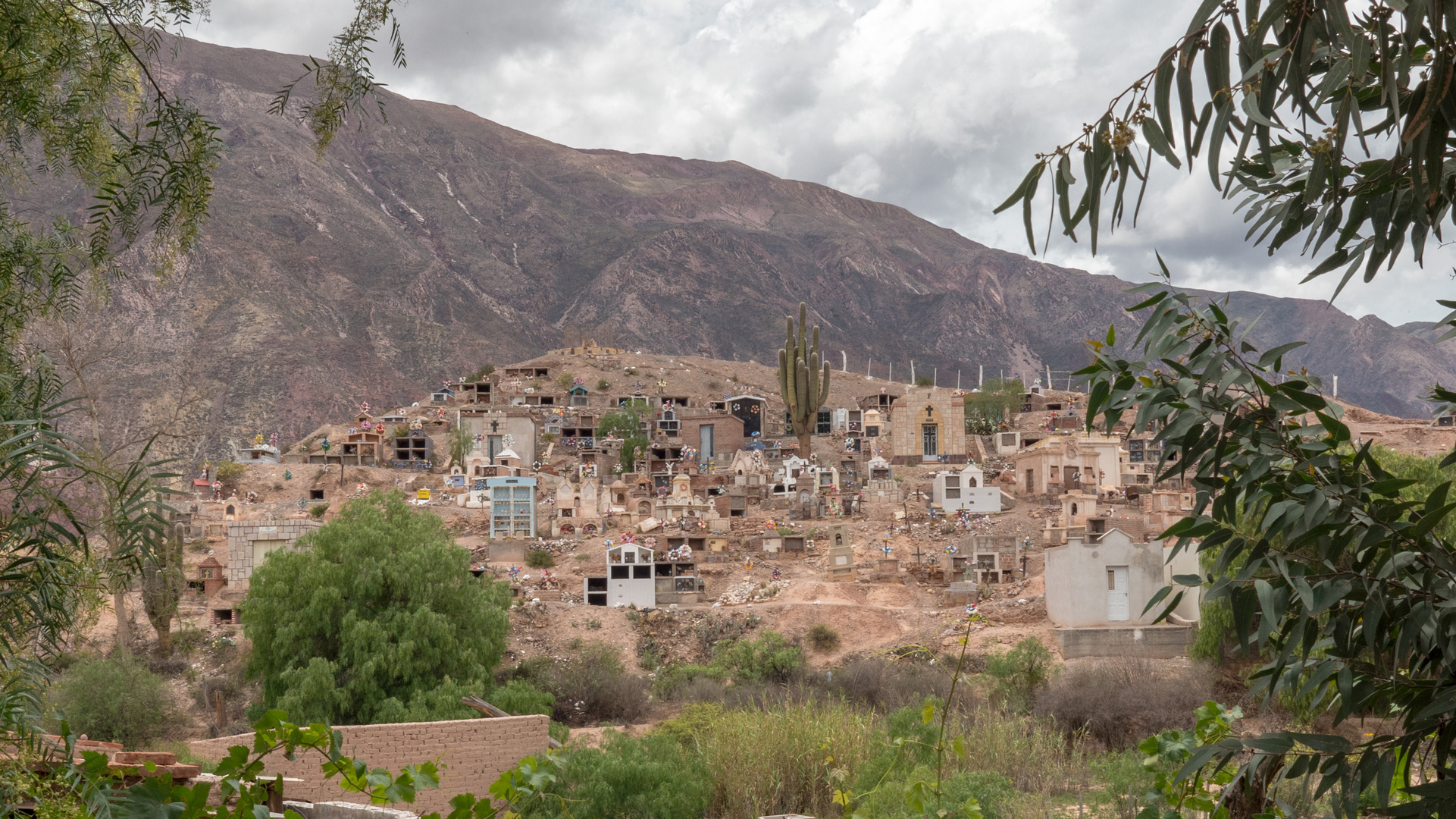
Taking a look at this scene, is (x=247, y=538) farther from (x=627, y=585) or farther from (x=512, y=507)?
(x=627, y=585)

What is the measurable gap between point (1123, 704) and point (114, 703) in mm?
19211

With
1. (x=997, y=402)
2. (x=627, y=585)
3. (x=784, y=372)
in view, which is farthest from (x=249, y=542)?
(x=997, y=402)

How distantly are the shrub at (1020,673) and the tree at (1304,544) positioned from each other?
734 inches

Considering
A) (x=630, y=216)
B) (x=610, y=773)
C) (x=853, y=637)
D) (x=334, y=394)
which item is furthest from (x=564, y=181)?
(x=610, y=773)

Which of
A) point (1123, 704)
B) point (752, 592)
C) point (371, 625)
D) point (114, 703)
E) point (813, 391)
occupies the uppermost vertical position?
point (813, 391)

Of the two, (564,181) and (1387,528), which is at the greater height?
(564,181)

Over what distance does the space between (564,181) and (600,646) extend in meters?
133

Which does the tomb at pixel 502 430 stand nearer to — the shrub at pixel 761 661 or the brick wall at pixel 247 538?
the brick wall at pixel 247 538

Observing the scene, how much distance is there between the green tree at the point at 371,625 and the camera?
63.8ft

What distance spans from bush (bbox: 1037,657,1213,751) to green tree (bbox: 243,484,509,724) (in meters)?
11.2

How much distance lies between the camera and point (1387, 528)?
273cm

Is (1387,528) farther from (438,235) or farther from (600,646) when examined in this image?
(438,235)

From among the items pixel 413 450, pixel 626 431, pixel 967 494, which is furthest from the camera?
pixel 626 431

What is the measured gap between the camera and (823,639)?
86.5ft
